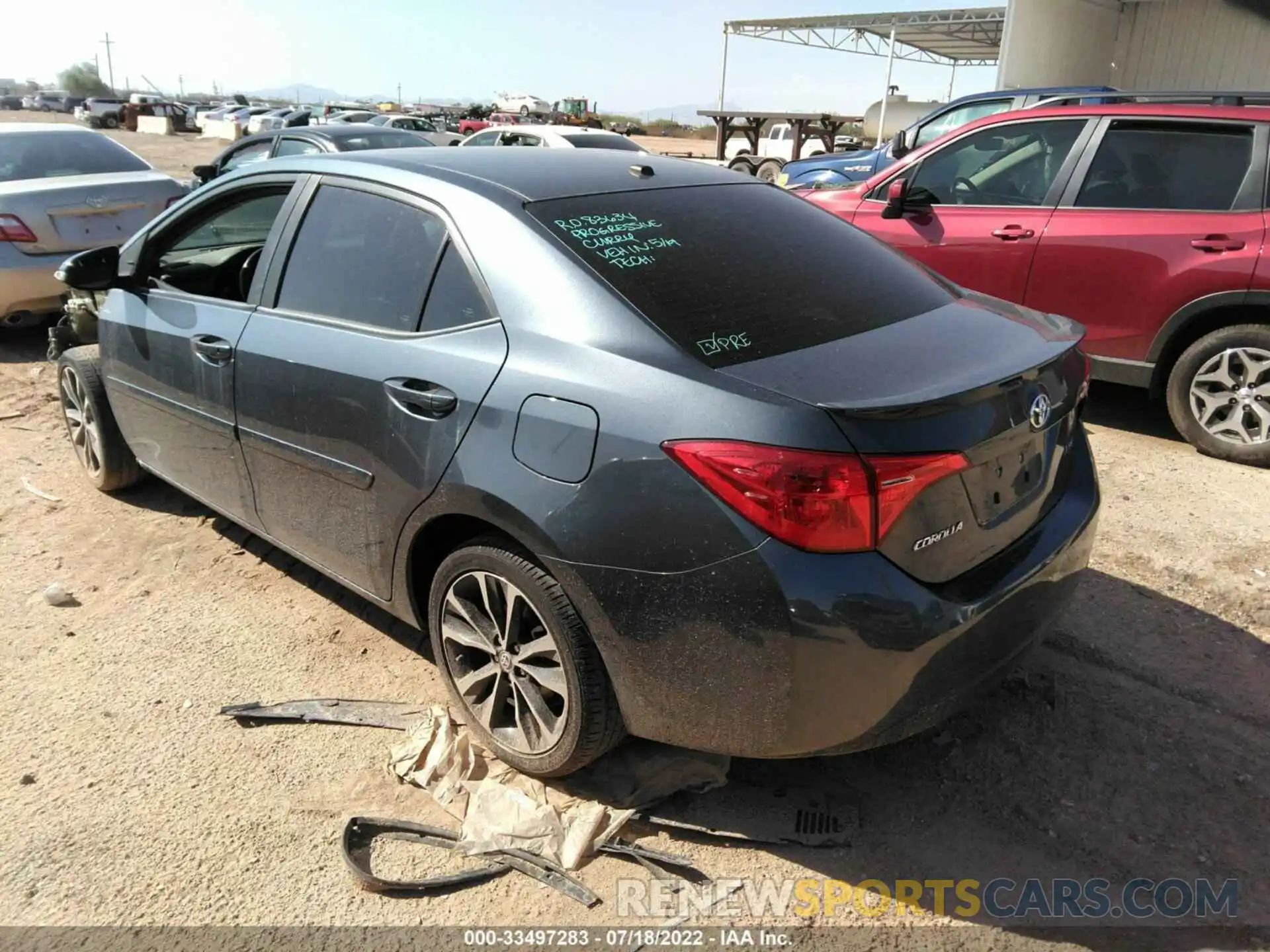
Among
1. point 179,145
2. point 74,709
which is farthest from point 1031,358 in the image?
point 179,145

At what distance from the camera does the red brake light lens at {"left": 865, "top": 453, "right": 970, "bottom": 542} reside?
83.5 inches

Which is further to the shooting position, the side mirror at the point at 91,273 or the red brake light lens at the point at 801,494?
the side mirror at the point at 91,273

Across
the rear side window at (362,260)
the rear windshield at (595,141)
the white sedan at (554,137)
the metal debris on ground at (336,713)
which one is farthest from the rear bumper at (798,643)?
the rear windshield at (595,141)

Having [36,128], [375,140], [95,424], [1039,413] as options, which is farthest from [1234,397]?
[36,128]

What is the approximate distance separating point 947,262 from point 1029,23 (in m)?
10.6

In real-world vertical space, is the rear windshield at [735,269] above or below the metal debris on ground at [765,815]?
above

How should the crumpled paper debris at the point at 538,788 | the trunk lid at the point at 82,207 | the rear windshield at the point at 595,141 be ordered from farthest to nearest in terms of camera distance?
the rear windshield at the point at 595,141
the trunk lid at the point at 82,207
the crumpled paper debris at the point at 538,788

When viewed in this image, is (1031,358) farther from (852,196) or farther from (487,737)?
(852,196)

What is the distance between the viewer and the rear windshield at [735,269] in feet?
8.20

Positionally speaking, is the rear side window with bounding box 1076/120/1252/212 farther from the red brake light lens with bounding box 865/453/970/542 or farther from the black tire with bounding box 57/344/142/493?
the black tire with bounding box 57/344/142/493

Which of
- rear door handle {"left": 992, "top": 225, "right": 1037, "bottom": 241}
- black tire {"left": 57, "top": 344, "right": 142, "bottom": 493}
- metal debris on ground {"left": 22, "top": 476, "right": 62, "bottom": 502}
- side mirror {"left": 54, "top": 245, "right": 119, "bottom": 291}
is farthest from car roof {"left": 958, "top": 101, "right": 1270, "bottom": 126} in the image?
metal debris on ground {"left": 22, "top": 476, "right": 62, "bottom": 502}

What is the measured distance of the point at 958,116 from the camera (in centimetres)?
1079

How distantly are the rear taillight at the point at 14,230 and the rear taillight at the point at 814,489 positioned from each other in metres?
6.79

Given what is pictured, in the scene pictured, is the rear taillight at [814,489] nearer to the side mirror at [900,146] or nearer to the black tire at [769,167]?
the side mirror at [900,146]
